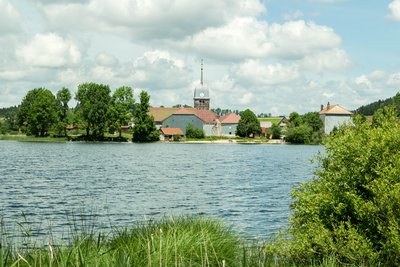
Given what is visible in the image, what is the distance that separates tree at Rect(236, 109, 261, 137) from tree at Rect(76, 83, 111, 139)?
157ft

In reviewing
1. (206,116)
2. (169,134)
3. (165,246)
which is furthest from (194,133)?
(165,246)

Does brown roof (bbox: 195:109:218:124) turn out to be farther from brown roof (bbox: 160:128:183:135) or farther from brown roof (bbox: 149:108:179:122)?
brown roof (bbox: 160:128:183:135)

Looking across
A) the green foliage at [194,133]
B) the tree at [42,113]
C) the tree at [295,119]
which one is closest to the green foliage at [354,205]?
the tree at [42,113]

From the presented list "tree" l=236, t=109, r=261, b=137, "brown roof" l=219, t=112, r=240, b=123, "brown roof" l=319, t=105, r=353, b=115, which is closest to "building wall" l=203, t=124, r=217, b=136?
"brown roof" l=219, t=112, r=240, b=123

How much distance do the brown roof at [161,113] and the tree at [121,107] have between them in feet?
174

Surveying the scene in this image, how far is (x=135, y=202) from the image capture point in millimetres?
29938

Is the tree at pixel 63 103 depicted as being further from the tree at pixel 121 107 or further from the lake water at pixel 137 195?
the lake water at pixel 137 195

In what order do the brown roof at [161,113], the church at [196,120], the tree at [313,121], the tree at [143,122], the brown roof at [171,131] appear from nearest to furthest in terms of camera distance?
the tree at [143,122] → the tree at [313,121] → the brown roof at [171,131] → the church at [196,120] → the brown roof at [161,113]

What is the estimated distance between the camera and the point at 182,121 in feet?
588

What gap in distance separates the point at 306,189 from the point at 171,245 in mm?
4343

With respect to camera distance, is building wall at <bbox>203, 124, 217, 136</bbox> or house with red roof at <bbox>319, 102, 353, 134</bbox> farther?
house with red roof at <bbox>319, 102, 353, 134</bbox>

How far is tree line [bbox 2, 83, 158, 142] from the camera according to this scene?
126m

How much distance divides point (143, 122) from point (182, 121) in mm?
51024

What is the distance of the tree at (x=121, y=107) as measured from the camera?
12769 centimetres
